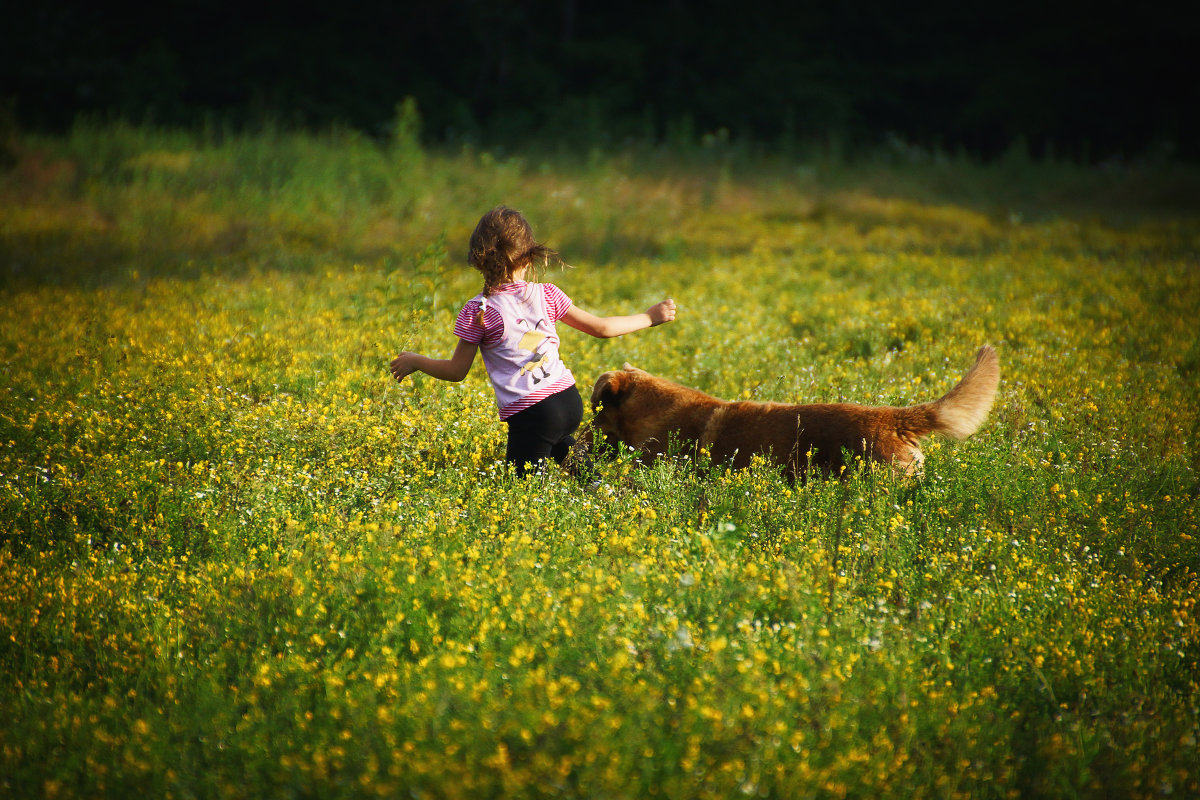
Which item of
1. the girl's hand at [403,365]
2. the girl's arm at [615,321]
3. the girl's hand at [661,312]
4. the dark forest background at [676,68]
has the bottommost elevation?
the girl's hand at [403,365]

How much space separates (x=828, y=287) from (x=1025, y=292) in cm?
226

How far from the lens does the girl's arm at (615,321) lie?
15.6 feet

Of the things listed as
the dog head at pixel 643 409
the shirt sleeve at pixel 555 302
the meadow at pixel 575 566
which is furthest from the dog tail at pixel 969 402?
the shirt sleeve at pixel 555 302

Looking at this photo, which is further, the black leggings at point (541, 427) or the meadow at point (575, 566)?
the black leggings at point (541, 427)

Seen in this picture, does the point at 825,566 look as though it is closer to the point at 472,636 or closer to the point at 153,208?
the point at 472,636

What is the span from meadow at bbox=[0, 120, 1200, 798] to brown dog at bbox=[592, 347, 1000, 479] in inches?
7.6

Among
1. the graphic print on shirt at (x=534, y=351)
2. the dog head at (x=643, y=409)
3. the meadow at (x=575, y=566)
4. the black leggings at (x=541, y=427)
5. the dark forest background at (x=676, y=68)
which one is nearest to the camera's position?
the meadow at (x=575, y=566)

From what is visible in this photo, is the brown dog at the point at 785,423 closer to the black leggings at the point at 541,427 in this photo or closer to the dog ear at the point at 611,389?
the dog ear at the point at 611,389

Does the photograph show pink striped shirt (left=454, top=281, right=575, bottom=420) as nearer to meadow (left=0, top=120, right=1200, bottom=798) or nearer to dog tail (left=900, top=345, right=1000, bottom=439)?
meadow (left=0, top=120, right=1200, bottom=798)

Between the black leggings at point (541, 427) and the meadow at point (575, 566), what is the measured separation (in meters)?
0.18

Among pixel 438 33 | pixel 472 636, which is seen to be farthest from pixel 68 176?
pixel 438 33

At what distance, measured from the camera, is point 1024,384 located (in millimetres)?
6641

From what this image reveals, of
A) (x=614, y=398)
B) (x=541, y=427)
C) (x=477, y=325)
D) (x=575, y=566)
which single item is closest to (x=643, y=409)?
(x=614, y=398)

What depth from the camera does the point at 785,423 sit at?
475 centimetres
